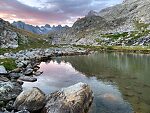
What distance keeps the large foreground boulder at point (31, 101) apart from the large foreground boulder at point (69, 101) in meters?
1.07

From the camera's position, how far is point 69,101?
1294 inches

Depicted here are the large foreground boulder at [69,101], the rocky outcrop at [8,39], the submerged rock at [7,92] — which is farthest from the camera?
the rocky outcrop at [8,39]

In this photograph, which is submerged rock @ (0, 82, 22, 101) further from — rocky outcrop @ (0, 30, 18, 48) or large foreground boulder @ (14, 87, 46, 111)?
rocky outcrop @ (0, 30, 18, 48)

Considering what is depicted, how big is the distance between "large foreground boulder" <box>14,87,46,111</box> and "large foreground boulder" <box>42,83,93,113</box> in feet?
3.51

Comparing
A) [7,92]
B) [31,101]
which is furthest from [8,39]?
[31,101]

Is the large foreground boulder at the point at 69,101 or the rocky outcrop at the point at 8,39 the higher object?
the rocky outcrop at the point at 8,39

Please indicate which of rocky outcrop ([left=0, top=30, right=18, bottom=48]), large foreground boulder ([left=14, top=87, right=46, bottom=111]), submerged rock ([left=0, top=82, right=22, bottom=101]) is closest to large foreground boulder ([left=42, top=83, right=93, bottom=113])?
large foreground boulder ([left=14, top=87, right=46, bottom=111])

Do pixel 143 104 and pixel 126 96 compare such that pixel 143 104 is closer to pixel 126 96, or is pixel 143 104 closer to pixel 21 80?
pixel 126 96

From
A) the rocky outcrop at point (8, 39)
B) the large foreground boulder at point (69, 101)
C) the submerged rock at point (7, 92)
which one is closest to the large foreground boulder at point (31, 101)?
the large foreground boulder at point (69, 101)

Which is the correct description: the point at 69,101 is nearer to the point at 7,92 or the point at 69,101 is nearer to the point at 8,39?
the point at 7,92

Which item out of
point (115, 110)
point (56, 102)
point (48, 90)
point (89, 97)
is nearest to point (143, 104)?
point (115, 110)

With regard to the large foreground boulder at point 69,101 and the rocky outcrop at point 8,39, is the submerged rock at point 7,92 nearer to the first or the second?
the large foreground boulder at point 69,101

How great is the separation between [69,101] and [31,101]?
517 centimetres

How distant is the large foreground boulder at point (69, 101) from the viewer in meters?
32.2
